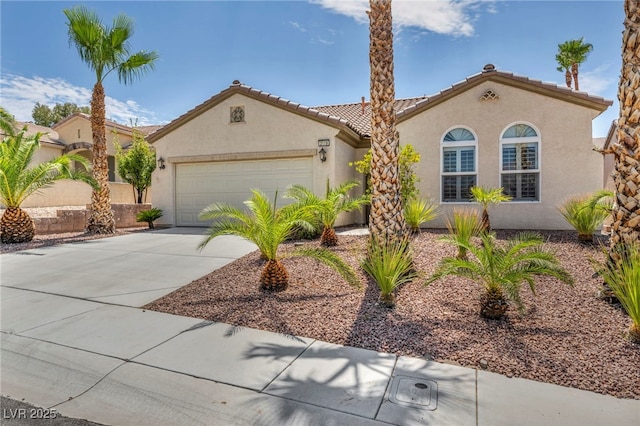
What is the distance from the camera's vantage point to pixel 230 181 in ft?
47.2

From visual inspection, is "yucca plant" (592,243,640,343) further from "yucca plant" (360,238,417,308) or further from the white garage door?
the white garage door

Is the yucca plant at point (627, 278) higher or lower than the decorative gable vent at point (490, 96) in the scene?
lower

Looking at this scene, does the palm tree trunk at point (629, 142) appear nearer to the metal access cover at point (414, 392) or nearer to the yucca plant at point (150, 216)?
the metal access cover at point (414, 392)

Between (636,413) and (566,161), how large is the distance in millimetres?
10187

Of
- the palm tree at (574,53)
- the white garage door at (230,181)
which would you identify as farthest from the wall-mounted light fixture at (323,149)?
the palm tree at (574,53)

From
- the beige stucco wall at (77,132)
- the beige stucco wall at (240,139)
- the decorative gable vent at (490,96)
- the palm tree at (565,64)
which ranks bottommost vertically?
the beige stucco wall at (240,139)

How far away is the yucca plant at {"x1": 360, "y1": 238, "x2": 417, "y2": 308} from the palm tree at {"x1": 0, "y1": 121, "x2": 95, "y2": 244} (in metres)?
11.0

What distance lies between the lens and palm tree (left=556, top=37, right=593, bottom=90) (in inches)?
882

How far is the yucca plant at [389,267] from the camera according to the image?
5340mm

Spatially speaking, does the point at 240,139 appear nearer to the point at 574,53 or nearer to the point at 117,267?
the point at 117,267

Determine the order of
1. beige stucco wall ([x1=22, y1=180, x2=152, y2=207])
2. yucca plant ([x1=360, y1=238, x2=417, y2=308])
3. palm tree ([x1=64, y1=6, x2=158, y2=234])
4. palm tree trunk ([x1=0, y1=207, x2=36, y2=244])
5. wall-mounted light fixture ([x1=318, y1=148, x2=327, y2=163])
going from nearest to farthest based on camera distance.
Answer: yucca plant ([x1=360, y1=238, x2=417, y2=308])
palm tree trunk ([x1=0, y1=207, x2=36, y2=244])
palm tree ([x1=64, y1=6, x2=158, y2=234])
wall-mounted light fixture ([x1=318, y1=148, x2=327, y2=163])
beige stucco wall ([x1=22, y1=180, x2=152, y2=207])

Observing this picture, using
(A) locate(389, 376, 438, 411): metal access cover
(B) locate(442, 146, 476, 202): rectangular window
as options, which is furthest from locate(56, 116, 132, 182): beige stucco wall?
(A) locate(389, 376, 438, 411): metal access cover

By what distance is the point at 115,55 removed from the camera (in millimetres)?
12938

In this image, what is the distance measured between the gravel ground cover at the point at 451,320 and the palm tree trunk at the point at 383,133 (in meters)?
1.11
